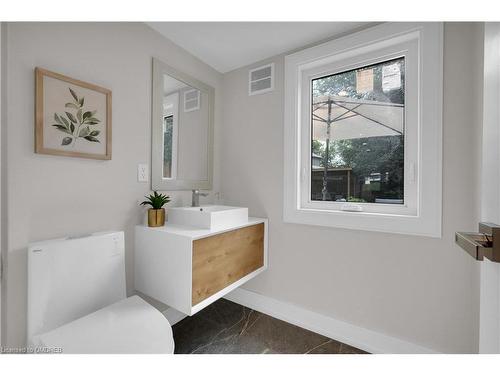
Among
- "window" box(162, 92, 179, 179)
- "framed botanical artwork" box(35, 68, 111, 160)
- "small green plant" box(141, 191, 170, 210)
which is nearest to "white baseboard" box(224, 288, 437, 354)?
"small green plant" box(141, 191, 170, 210)

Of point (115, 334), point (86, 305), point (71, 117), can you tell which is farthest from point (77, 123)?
point (115, 334)

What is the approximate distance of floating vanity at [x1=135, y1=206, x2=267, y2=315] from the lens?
1223 mm

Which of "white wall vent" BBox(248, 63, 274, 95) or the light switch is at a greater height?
"white wall vent" BBox(248, 63, 274, 95)

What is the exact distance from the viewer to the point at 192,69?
188 cm

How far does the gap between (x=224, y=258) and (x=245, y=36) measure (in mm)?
1585

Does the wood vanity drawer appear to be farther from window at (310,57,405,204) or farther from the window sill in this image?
window at (310,57,405,204)

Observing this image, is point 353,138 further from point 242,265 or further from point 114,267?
point 114,267

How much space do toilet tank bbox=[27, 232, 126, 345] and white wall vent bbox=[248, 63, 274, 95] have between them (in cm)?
153

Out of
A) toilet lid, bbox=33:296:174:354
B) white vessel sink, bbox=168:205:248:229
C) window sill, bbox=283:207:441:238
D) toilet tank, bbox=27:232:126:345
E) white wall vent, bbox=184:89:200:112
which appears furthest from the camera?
white wall vent, bbox=184:89:200:112

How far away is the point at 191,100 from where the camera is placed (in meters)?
1.88

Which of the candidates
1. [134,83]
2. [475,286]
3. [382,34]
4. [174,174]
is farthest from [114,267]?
[382,34]

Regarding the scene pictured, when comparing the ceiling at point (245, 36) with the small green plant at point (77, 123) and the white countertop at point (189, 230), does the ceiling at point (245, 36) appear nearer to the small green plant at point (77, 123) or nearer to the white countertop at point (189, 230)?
the small green plant at point (77, 123)

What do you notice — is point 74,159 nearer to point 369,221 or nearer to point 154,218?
point 154,218

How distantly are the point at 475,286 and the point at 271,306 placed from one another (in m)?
1.30
